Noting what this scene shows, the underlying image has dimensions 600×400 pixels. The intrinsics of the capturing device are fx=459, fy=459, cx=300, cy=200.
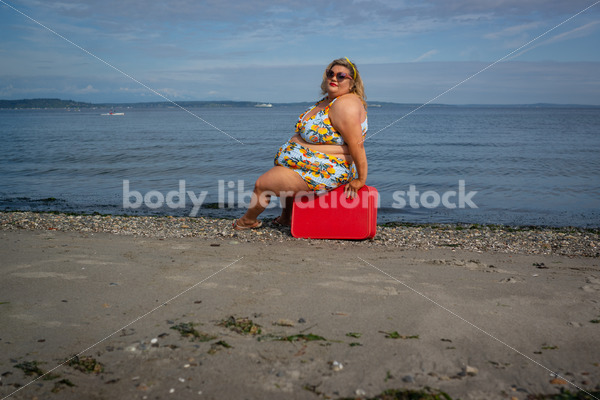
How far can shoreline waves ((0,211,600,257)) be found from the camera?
597cm

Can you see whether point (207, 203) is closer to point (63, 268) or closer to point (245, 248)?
point (245, 248)

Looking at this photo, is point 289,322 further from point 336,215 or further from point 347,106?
point 347,106

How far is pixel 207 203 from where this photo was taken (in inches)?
412

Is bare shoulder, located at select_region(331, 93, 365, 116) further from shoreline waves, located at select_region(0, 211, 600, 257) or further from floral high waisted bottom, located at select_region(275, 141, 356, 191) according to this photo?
shoreline waves, located at select_region(0, 211, 600, 257)

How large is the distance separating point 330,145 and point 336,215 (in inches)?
34.9

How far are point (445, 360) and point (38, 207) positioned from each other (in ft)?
33.4

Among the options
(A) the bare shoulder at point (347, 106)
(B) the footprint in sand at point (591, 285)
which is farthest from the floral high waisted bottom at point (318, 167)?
(B) the footprint in sand at point (591, 285)

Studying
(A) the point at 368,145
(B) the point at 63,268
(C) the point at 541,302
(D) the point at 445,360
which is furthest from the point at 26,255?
(A) the point at 368,145

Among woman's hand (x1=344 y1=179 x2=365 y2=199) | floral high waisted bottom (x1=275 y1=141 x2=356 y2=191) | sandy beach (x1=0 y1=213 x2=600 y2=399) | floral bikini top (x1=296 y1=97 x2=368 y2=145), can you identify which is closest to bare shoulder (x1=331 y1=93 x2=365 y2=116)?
floral bikini top (x1=296 y1=97 x2=368 y2=145)

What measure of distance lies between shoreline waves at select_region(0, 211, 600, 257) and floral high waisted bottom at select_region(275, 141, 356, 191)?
2.56ft

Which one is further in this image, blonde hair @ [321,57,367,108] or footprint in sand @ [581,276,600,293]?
blonde hair @ [321,57,367,108]

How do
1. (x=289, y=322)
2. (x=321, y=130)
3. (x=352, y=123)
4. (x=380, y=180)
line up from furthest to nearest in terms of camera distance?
(x=380, y=180) < (x=321, y=130) < (x=352, y=123) < (x=289, y=322)

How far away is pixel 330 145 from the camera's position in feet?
18.4

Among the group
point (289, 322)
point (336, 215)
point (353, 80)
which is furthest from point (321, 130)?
point (289, 322)
